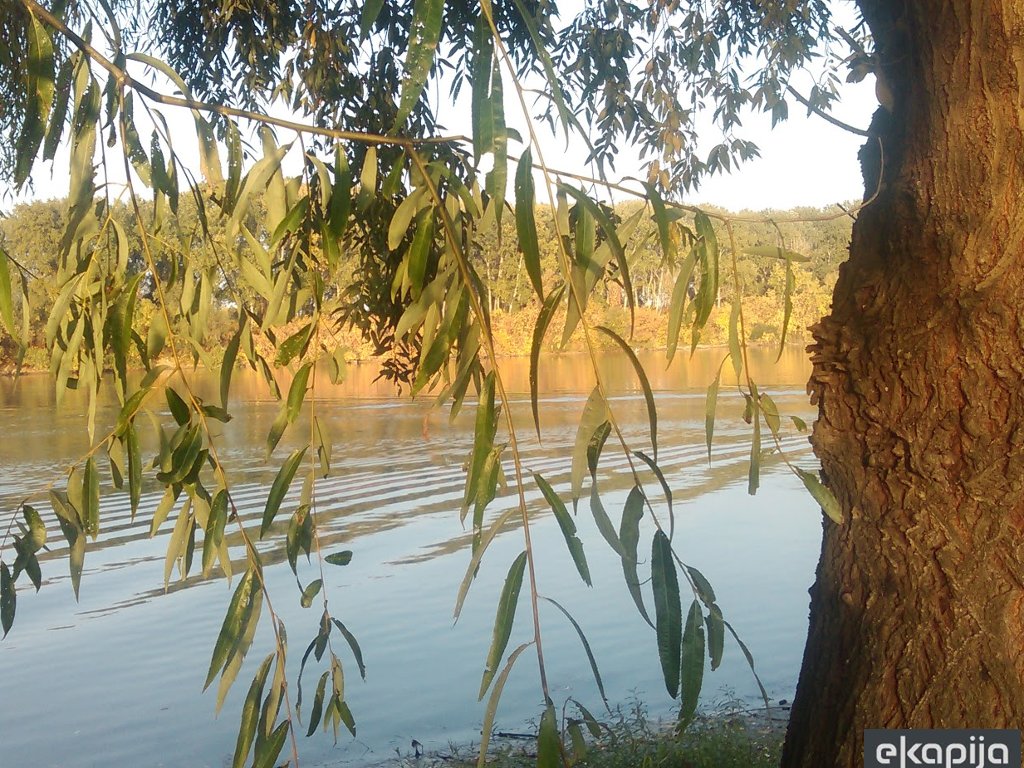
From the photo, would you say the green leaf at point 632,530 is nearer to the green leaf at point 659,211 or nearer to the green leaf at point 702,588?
the green leaf at point 702,588

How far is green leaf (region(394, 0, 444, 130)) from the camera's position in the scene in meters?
0.73

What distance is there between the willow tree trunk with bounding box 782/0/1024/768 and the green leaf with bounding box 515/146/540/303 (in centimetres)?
67

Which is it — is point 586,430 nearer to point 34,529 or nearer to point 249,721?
point 249,721

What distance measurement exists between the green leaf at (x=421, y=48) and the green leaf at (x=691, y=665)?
19.4 inches

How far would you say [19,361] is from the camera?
4.23 feet

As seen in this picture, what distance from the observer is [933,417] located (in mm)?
1278

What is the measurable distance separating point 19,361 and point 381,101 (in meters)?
1.32

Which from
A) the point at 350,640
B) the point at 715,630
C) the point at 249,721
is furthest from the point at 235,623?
the point at 715,630

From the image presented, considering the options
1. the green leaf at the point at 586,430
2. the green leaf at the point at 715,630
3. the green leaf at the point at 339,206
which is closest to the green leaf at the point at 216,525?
the green leaf at the point at 339,206

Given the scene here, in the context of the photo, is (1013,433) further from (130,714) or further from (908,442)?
(130,714)

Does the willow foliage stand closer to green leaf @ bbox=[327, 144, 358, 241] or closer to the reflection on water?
green leaf @ bbox=[327, 144, 358, 241]

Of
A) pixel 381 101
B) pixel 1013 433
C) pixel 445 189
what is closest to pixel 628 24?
pixel 381 101

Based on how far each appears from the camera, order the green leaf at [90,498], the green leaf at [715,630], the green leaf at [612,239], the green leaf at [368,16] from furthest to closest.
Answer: the green leaf at [90,498] < the green leaf at [715,630] < the green leaf at [612,239] < the green leaf at [368,16]

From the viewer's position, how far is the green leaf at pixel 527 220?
0.78m
